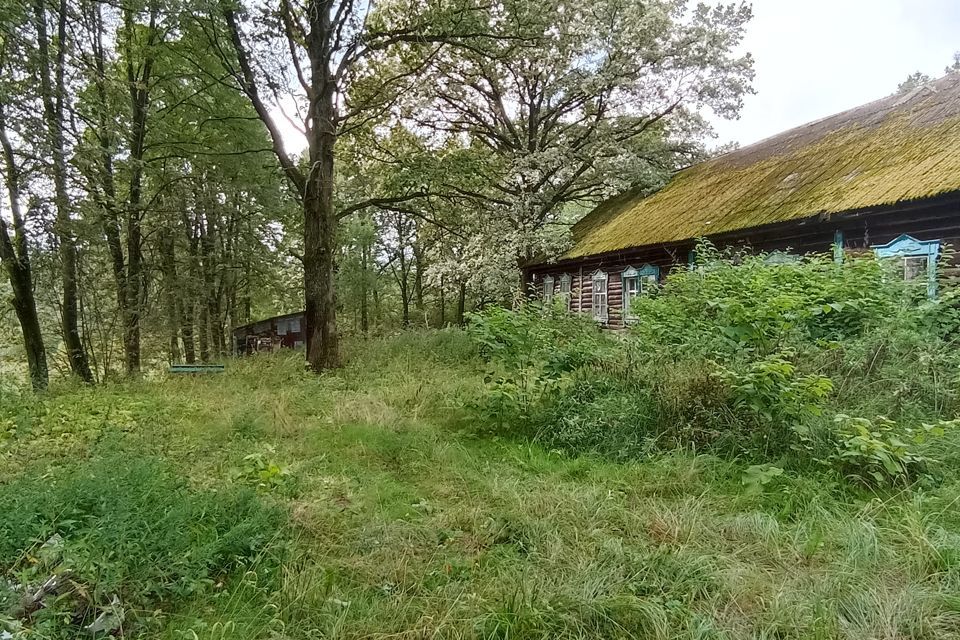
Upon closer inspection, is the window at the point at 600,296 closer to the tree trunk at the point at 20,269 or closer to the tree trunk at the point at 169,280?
the tree trunk at the point at 169,280

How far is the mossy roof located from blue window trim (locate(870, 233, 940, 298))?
0.88m

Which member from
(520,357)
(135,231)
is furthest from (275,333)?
(520,357)

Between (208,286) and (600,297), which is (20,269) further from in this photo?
(600,297)

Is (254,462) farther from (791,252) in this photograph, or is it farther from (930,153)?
(930,153)

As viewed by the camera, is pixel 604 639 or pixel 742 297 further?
pixel 742 297

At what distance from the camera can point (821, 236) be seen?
9.82 m

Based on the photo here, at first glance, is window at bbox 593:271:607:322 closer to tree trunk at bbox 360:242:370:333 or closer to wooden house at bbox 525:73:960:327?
wooden house at bbox 525:73:960:327

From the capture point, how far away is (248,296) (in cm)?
1952

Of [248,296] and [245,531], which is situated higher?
[248,296]

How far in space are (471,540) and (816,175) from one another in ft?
37.3

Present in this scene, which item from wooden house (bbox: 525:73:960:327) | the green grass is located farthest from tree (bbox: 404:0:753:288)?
the green grass

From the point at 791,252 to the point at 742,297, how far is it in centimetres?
565

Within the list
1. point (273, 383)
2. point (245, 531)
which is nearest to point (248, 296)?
point (273, 383)

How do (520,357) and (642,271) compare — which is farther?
(642,271)
